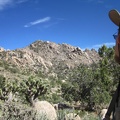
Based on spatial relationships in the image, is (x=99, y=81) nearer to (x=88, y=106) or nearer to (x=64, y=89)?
(x=88, y=106)

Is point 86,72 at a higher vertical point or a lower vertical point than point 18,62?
lower

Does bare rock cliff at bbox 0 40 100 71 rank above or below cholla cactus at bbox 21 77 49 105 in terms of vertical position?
above

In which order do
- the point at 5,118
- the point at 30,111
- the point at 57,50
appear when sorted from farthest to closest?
the point at 57,50, the point at 30,111, the point at 5,118

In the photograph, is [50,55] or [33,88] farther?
[50,55]

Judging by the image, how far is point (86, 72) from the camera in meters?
30.9

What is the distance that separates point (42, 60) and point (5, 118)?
106131 mm

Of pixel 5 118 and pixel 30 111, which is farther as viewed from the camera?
pixel 30 111

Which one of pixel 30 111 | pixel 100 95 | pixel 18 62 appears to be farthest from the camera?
pixel 18 62

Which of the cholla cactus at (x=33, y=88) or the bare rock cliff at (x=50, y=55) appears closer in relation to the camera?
the cholla cactus at (x=33, y=88)

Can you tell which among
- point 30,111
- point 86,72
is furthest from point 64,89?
point 30,111

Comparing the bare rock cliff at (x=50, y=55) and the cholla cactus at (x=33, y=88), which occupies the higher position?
the bare rock cliff at (x=50, y=55)

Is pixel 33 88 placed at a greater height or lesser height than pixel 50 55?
lesser

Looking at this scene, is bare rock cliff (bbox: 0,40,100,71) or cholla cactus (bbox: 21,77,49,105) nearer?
cholla cactus (bbox: 21,77,49,105)

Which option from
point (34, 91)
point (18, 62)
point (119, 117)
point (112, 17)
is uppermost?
point (18, 62)
